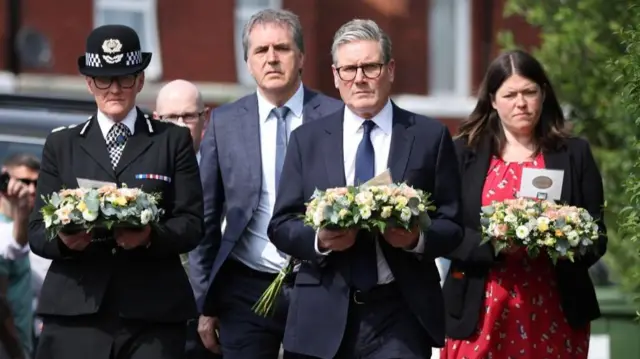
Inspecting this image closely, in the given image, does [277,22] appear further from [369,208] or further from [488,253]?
[369,208]

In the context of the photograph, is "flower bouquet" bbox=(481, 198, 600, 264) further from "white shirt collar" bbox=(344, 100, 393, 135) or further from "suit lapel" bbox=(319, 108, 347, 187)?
"suit lapel" bbox=(319, 108, 347, 187)

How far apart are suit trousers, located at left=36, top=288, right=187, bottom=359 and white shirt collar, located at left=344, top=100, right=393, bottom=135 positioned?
1186 mm

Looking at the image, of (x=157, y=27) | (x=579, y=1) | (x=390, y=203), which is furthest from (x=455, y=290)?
(x=157, y=27)

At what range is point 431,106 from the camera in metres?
27.8

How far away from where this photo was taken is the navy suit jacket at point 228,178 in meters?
8.48

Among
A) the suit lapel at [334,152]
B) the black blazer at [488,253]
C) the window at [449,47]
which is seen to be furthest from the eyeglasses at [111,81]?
the window at [449,47]

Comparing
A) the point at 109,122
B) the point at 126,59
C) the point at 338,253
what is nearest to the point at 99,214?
the point at 109,122

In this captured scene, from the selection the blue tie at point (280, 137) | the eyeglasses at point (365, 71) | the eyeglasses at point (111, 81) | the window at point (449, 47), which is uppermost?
the eyeglasses at point (365, 71)

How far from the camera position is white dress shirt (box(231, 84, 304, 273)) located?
8414 millimetres

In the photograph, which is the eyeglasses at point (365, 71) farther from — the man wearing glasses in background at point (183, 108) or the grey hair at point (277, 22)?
the man wearing glasses in background at point (183, 108)

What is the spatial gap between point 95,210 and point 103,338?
60cm

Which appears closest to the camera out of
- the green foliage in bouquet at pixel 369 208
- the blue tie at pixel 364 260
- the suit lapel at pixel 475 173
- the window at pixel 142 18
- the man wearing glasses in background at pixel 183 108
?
the green foliage in bouquet at pixel 369 208

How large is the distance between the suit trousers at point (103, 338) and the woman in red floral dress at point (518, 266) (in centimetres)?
160

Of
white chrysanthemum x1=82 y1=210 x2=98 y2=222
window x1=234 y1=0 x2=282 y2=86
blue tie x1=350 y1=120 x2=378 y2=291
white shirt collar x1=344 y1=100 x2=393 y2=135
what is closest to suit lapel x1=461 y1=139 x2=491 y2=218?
white shirt collar x1=344 y1=100 x2=393 y2=135
